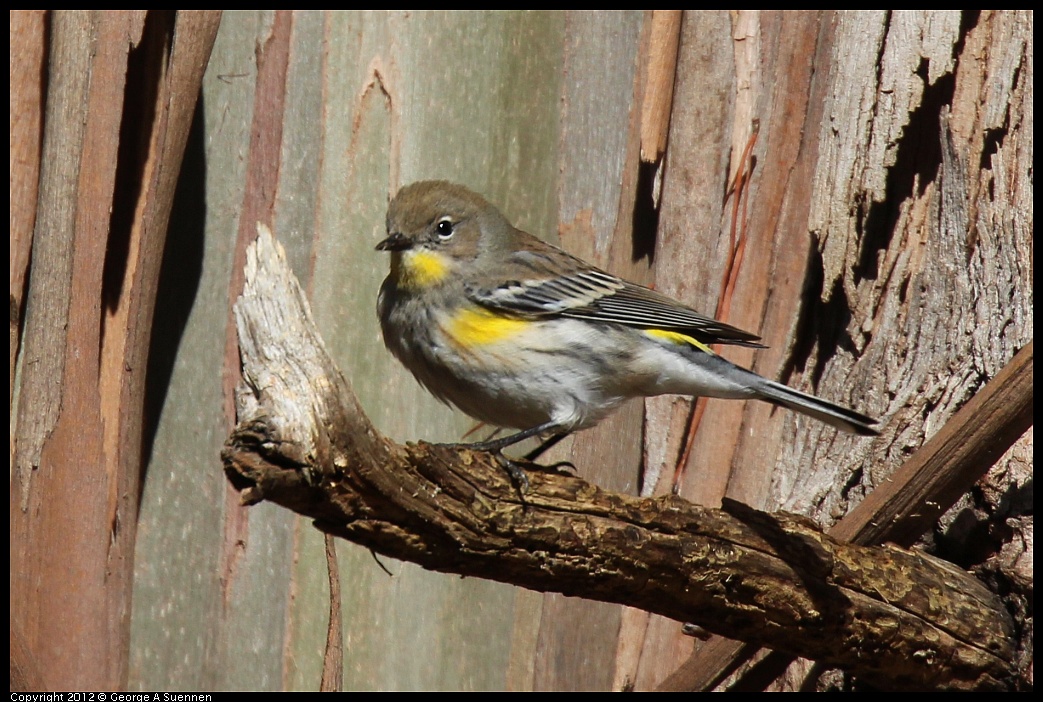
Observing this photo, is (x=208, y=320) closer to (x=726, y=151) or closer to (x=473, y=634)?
(x=473, y=634)

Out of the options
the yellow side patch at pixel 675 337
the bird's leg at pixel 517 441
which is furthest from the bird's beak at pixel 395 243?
the yellow side patch at pixel 675 337

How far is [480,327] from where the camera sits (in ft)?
13.2

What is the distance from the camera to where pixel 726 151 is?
443 cm

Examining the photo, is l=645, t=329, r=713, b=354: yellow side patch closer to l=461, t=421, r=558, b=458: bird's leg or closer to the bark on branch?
l=461, t=421, r=558, b=458: bird's leg

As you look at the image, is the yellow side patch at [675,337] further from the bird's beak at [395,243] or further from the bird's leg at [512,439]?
the bird's beak at [395,243]

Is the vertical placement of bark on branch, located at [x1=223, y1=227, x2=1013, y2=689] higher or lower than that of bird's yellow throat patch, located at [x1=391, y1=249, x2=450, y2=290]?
lower

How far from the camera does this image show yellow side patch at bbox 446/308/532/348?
3.98 meters

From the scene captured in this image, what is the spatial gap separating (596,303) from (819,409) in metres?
1.05

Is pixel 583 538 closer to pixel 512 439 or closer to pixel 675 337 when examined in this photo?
pixel 512 439

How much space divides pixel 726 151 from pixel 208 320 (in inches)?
86.6

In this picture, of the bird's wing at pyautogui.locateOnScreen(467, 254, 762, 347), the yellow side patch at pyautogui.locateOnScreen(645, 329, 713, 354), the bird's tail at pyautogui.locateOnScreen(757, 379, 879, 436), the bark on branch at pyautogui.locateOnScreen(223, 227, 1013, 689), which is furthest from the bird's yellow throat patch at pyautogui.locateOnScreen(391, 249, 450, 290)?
the bird's tail at pyautogui.locateOnScreen(757, 379, 879, 436)

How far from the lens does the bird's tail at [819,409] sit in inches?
137

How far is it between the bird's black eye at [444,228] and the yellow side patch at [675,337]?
892mm

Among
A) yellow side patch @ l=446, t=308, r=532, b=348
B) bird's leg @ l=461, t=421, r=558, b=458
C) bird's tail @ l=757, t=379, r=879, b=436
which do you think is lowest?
bird's leg @ l=461, t=421, r=558, b=458
